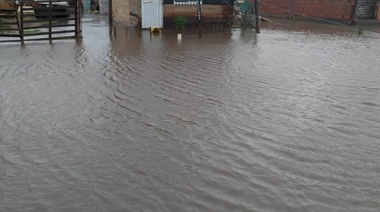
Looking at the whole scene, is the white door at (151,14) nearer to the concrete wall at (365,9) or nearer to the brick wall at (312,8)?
the brick wall at (312,8)

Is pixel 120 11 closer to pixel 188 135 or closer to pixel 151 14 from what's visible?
pixel 151 14

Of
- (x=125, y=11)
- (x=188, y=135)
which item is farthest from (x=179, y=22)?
(x=188, y=135)

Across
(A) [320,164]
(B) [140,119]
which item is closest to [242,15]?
(B) [140,119]

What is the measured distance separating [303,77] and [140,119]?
479 centimetres

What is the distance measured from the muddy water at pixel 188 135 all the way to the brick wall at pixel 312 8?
712 inches

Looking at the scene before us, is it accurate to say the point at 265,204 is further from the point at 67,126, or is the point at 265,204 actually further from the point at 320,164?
the point at 67,126

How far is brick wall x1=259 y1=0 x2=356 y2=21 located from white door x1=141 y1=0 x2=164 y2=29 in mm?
13920

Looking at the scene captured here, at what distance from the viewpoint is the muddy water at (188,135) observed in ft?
14.6

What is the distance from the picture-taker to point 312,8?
103 ft

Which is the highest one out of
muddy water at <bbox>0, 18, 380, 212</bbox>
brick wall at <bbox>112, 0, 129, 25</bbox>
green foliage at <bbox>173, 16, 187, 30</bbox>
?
brick wall at <bbox>112, 0, 129, 25</bbox>

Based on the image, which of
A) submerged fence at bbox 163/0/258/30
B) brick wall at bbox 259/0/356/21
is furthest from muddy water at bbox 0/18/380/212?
brick wall at bbox 259/0/356/21

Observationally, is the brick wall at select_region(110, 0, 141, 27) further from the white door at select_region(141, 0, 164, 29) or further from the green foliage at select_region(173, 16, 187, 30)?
the green foliage at select_region(173, 16, 187, 30)

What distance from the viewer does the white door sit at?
20.4 m

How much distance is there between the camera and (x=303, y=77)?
33.2ft
